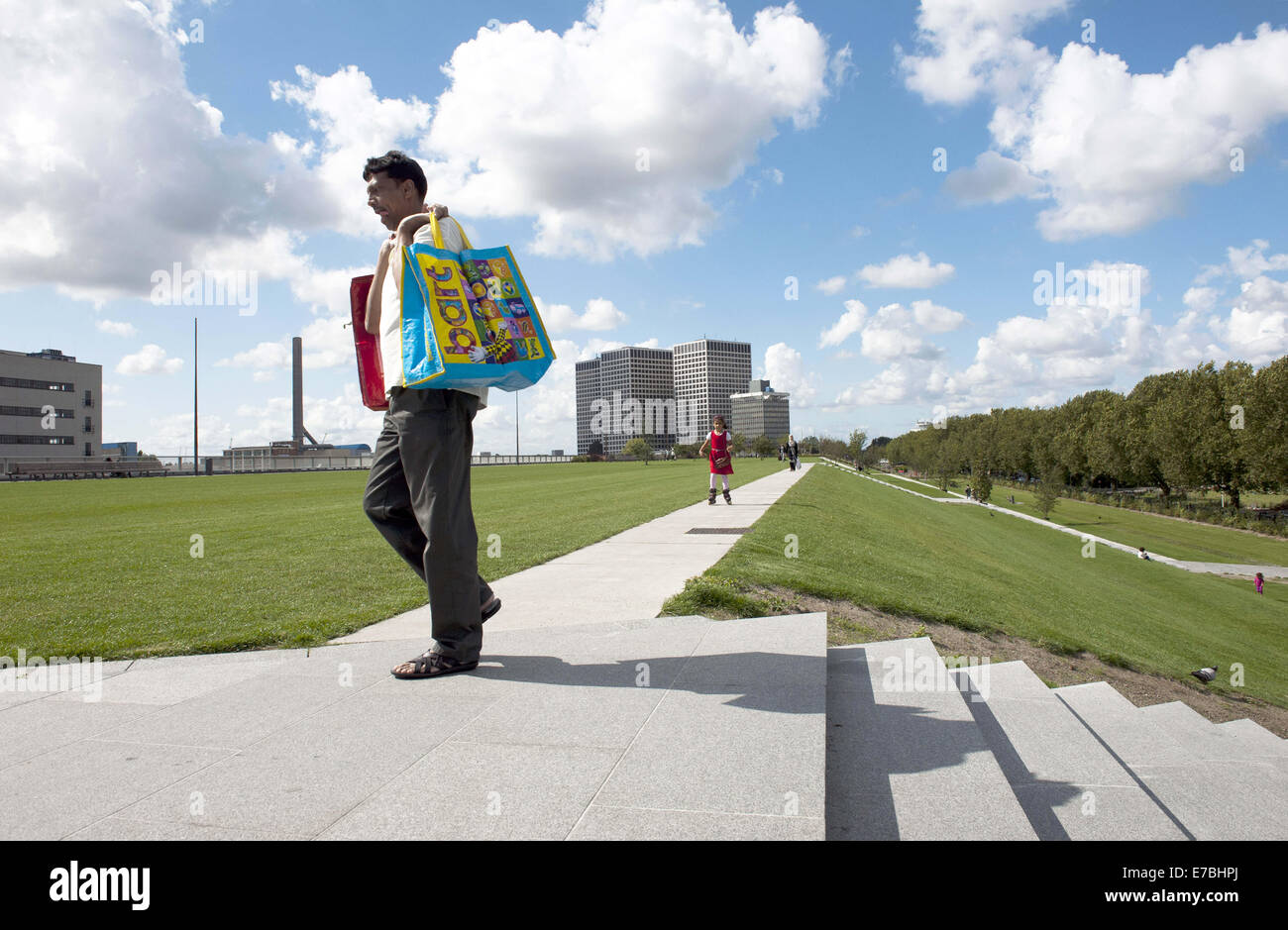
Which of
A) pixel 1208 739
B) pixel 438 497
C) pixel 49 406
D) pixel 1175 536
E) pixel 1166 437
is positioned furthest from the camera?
pixel 49 406

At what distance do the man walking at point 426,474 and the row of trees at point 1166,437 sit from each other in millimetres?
57974

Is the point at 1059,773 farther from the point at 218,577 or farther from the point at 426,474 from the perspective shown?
the point at 218,577

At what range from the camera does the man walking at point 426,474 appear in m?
3.72

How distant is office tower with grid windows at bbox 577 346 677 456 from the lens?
16412 centimetres

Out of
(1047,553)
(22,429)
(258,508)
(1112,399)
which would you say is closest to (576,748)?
(258,508)

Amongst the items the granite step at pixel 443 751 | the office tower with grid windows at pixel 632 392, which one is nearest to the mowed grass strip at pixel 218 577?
the granite step at pixel 443 751

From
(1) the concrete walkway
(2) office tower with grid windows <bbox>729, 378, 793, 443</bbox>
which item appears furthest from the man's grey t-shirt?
(2) office tower with grid windows <bbox>729, 378, 793, 443</bbox>

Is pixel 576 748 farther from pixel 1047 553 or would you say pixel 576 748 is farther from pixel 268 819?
pixel 1047 553

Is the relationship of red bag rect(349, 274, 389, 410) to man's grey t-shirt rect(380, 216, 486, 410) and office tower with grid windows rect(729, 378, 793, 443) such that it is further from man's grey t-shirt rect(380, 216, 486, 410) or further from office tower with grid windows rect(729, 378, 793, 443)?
office tower with grid windows rect(729, 378, 793, 443)

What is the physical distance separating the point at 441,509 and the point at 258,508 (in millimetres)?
20792

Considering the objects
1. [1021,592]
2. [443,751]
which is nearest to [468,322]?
[443,751]

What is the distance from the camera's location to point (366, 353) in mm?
4199

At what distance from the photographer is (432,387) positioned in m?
3.66

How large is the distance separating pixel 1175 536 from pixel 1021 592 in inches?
1574
